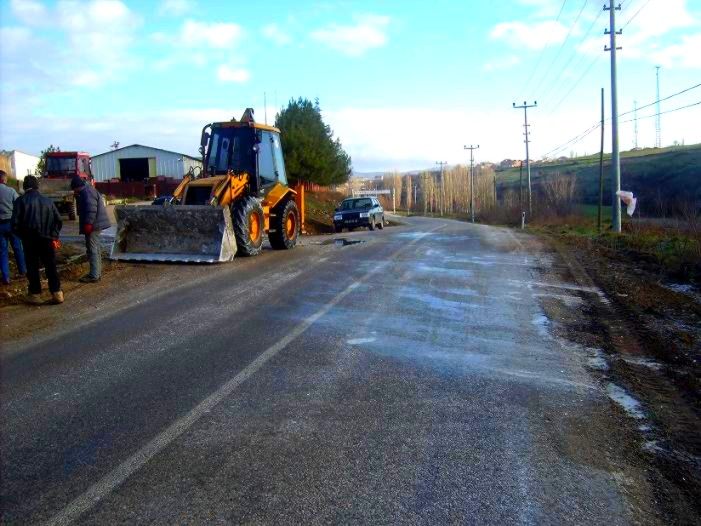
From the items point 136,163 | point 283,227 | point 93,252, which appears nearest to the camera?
point 93,252

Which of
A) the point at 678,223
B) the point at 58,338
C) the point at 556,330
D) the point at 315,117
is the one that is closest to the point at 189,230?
the point at 58,338

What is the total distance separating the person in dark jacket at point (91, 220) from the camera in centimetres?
1112

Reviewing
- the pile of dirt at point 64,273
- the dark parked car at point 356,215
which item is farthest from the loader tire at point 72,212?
the pile of dirt at point 64,273

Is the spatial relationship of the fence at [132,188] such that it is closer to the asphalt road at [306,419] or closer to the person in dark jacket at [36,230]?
the person in dark jacket at [36,230]

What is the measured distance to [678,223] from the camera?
21.5 meters

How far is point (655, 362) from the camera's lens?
6688 mm

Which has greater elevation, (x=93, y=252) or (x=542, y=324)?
(x=93, y=252)

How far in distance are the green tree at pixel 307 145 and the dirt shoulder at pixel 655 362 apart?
31.6 meters

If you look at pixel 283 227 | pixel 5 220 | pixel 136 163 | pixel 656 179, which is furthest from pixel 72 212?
pixel 656 179

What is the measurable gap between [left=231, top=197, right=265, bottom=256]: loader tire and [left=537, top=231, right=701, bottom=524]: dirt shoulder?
6986 mm

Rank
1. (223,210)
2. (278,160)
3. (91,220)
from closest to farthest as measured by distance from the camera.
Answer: (91,220), (223,210), (278,160)

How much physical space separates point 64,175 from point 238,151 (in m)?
15.3

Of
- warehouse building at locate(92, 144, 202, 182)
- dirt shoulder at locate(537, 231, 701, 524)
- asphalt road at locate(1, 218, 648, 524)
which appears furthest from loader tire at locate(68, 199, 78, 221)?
warehouse building at locate(92, 144, 202, 182)

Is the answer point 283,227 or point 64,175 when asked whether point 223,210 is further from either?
point 64,175
